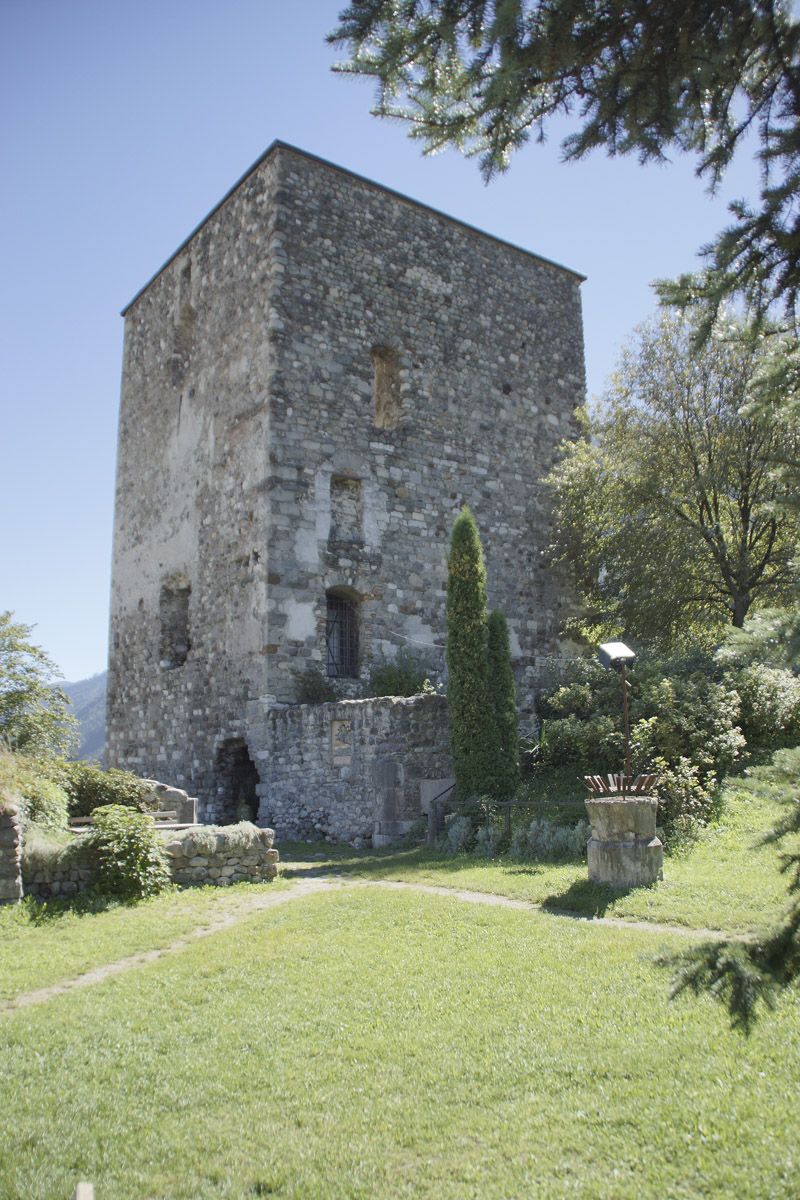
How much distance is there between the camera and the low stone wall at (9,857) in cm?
825

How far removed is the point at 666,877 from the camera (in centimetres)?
830

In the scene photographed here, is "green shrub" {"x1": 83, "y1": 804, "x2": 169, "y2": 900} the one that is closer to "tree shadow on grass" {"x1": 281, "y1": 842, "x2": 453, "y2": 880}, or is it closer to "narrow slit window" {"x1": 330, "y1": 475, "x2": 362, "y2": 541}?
"tree shadow on grass" {"x1": 281, "y1": 842, "x2": 453, "y2": 880}

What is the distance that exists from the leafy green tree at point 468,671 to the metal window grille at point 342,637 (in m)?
2.87

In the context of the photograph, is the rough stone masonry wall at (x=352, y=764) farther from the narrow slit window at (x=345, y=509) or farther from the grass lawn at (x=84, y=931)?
the grass lawn at (x=84, y=931)

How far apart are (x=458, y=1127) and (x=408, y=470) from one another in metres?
13.8

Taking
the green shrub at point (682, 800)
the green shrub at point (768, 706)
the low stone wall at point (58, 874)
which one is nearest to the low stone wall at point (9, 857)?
the low stone wall at point (58, 874)

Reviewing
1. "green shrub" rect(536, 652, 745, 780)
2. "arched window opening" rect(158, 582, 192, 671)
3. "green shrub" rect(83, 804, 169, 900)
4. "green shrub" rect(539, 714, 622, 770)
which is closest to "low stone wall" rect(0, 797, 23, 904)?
"green shrub" rect(83, 804, 169, 900)

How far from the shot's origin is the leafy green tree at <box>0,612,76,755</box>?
46.0 ft

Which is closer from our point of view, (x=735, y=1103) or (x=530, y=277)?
(x=735, y=1103)

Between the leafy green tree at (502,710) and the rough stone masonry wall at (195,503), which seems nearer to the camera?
the leafy green tree at (502,710)

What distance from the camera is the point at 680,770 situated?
10461 mm

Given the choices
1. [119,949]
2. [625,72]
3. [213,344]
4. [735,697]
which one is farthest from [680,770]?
[213,344]

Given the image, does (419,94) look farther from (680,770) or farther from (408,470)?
(408,470)

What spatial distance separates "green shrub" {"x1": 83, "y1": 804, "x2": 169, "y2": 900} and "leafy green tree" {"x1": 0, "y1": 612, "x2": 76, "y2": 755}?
508 cm
